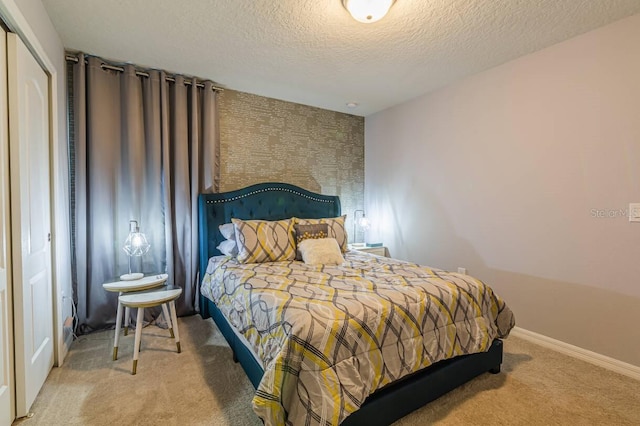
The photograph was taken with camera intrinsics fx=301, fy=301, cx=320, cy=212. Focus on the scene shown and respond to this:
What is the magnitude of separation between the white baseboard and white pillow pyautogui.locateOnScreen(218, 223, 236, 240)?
282 centimetres

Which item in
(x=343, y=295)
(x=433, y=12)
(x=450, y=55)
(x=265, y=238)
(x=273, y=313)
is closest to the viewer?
(x=273, y=313)

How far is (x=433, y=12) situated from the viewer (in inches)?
80.3

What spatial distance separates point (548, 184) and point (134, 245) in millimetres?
3652

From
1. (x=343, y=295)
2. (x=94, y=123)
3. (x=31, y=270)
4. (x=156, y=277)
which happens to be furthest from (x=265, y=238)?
(x=94, y=123)

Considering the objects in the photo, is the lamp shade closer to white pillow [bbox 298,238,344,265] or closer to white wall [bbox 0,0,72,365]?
white wall [bbox 0,0,72,365]

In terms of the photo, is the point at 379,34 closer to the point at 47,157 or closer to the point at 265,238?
the point at 265,238

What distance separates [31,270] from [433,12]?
9.97 ft

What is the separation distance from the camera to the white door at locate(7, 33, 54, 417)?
1.65 metres

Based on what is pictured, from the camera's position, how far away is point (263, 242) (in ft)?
9.41

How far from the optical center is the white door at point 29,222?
165cm

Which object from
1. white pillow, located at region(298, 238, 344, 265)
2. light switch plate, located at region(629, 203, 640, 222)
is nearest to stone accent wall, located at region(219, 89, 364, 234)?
white pillow, located at region(298, 238, 344, 265)

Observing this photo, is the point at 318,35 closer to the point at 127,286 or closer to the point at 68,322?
the point at 127,286

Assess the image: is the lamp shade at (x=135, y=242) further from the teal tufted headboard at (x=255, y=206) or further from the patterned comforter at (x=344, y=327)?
the patterned comforter at (x=344, y=327)

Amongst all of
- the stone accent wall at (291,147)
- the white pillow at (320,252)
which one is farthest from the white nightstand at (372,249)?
the white pillow at (320,252)
